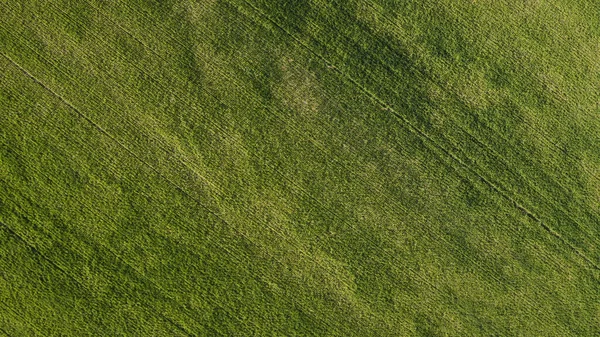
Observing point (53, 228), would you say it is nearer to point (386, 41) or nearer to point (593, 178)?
point (386, 41)

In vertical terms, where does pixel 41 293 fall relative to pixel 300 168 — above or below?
below

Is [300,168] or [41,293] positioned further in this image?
[300,168]

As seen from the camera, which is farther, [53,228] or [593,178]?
[593,178]

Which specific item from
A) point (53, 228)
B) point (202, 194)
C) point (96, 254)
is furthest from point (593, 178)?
point (53, 228)

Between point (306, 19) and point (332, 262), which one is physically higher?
point (306, 19)

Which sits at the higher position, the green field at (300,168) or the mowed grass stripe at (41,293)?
the green field at (300,168)

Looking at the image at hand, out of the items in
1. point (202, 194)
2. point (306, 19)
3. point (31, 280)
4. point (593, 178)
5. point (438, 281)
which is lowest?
point (31, 280)

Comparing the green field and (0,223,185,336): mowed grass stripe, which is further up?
the green field
